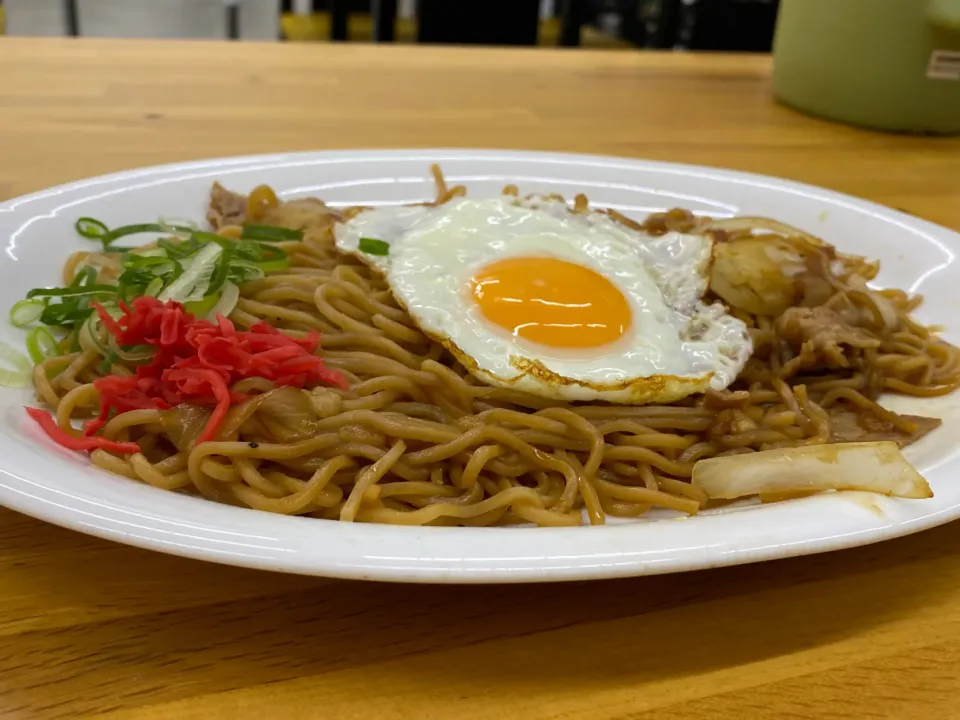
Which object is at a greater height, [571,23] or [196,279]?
[571,23]

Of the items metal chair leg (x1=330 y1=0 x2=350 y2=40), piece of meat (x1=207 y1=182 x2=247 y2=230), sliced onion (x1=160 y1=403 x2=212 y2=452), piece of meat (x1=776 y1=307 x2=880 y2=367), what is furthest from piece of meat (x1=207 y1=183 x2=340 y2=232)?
metal chair leg (x1=330 y1=0 x2=350 y2=40)

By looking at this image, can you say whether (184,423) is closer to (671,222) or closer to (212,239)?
(212,239)

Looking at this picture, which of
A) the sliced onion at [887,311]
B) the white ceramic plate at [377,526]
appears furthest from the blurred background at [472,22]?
the sliced onion at [887,311]

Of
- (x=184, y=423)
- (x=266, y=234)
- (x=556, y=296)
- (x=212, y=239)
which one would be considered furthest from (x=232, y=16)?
(x=184, y=423)

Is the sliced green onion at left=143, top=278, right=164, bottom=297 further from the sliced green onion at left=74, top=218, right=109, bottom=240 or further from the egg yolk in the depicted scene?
the egg yolk

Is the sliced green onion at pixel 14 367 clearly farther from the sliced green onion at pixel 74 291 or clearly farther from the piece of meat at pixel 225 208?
the piece of meat at pixel 225 208

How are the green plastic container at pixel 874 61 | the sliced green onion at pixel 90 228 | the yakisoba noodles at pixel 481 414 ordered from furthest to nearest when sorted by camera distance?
the green plastic container at pixel 874 61
the sliced green onion at pixel 90 228
the yakisoba noodles at pixel 481 414

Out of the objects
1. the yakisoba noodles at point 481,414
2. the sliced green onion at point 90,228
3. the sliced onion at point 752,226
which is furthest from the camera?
the sliced onion at point 752,226
